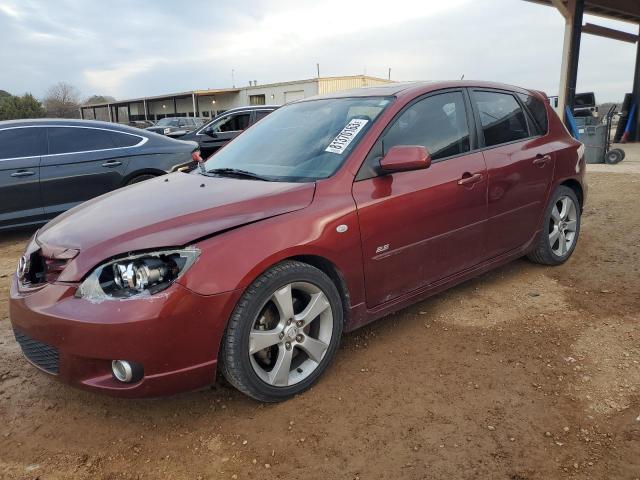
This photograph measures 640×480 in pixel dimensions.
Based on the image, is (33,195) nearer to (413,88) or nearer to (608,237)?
(413,88)

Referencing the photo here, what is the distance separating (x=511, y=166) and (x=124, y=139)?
4.86m

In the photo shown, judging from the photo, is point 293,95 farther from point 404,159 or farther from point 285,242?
point 285,242

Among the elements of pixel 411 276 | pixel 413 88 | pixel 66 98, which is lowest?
pixel 411 276

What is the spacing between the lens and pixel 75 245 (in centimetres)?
248

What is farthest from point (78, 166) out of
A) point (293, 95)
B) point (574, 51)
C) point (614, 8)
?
point (293, 95)

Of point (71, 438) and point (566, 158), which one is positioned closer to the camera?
point (71, 438)

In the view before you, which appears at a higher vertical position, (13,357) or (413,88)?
(413,88)

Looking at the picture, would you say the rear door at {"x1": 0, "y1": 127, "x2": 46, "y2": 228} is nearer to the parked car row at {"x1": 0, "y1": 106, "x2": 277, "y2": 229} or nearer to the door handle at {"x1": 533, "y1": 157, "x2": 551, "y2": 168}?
the parked car row at {"x1": 0, "y1": 106, "x2": 277, "y2": 229}

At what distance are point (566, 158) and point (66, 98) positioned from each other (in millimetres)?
68352

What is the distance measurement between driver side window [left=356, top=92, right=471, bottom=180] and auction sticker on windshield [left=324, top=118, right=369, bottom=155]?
0.50ft

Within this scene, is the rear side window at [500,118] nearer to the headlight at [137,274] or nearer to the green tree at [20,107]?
the headlight at [137,274]

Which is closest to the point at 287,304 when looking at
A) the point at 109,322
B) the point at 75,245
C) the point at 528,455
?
the point at 109,322

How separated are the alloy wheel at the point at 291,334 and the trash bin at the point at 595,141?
36.7 ft

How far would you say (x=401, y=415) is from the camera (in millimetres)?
2535
